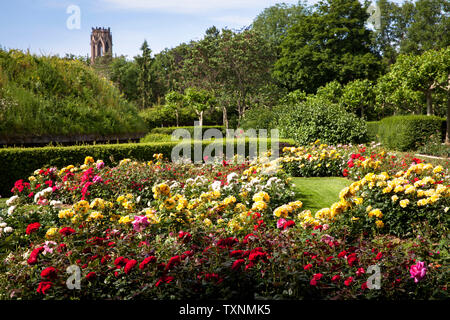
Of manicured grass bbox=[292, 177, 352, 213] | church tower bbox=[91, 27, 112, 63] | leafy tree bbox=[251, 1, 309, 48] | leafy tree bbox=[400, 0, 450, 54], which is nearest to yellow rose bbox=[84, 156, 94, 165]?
manicured grass bbox=[292, 177, 352, 213]

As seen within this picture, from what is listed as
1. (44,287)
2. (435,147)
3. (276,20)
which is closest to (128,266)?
(44,287)

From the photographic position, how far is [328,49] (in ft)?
84.6

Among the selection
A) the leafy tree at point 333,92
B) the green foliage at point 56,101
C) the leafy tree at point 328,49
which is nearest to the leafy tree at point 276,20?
the leafy tree at point 328,49

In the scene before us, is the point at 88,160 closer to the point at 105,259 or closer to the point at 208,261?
the point at 105,259

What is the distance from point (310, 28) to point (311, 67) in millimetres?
3337

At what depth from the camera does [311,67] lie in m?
26.3

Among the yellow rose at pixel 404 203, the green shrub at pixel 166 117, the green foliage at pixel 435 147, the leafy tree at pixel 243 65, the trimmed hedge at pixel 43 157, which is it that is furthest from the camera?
the leafy tree at pixel 243 65

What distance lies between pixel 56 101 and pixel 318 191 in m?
7.95

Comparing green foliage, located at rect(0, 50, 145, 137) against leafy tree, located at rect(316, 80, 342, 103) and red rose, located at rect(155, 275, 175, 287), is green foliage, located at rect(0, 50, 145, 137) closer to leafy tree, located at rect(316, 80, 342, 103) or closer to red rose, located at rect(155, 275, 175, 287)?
red rose, located at rect(155, 275, 175, 287)

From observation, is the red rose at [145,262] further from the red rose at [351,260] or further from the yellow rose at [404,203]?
the yellow rose at [404,203]

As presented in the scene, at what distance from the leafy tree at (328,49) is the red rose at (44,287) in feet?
84.0

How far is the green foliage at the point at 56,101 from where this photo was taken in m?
9.17
